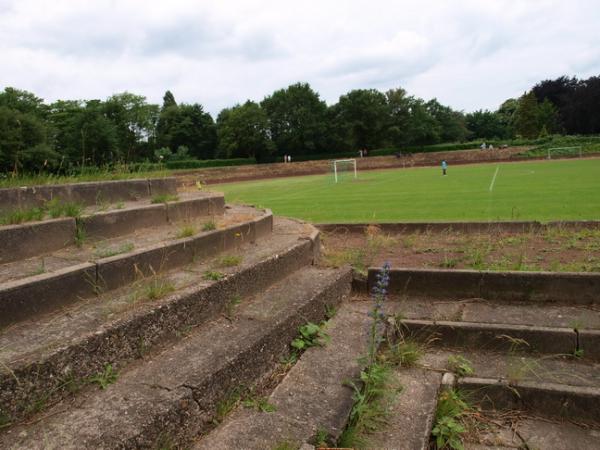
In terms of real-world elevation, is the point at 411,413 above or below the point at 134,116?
below

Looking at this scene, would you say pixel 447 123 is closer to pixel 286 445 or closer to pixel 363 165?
pixel 363 165

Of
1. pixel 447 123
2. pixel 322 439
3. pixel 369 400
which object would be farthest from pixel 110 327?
pixel 447 123

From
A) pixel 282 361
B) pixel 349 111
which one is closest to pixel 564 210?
pixel 282 361

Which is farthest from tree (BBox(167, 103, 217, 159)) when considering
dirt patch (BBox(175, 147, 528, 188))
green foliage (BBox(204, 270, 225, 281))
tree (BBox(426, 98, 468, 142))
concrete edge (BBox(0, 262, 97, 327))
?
concrete edge (BBox(0, 262, 97, 327))

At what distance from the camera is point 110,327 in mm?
2643

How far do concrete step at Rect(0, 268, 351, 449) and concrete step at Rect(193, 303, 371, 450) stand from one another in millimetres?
180

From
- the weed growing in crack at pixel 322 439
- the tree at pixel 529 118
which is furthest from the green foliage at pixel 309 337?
the tree at pixel 529 118

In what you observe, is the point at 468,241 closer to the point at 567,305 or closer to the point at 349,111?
the point at 567,305

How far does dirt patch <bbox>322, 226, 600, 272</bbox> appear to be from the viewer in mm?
5102

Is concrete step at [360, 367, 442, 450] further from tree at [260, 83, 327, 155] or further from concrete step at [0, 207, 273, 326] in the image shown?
tree at [260, 83, 327, 155]

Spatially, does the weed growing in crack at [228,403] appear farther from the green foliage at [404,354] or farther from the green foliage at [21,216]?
A: the green foliage at [21,216]

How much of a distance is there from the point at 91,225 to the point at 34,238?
59cm

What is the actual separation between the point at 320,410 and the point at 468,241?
4.70 meters

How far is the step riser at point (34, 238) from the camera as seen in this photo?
3.50 metres
